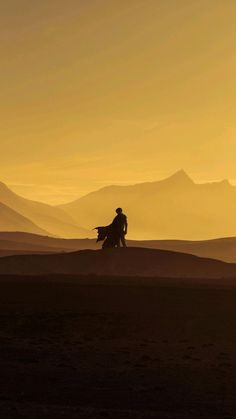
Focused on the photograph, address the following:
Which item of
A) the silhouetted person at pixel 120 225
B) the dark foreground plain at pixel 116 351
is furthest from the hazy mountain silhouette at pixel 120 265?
the dark foreground plain at pixel 116 351

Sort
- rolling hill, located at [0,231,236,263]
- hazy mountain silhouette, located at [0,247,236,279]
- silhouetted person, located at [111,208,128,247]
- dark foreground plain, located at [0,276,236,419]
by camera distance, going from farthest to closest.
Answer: rolling hill, located at [0,231,236,263] < silhouetted person, located at [111,208,128,247] < hazy mountain silhouette, located at [0,247,236,279] < dark foreground plain, located at [0,276,236,419]

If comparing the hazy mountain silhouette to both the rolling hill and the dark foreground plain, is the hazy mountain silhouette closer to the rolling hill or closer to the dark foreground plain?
the dark foreground plain

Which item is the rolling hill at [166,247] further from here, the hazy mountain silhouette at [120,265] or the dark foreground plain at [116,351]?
the dark foreground plain at [116,351]

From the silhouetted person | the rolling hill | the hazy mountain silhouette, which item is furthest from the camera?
the rolling hill

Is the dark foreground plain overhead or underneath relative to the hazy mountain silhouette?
underneath

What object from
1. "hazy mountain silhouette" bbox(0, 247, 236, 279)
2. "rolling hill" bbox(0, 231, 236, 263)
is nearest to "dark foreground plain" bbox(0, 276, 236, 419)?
"hazy mountain silhouette" bbox(0, 247, 236, 279)

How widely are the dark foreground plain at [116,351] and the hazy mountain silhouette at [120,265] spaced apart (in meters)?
9.80

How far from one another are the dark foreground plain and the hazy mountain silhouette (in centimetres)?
980

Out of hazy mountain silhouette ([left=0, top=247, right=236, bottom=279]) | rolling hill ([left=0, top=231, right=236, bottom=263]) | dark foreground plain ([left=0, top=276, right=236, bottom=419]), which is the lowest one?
dark foreground plain ([left=0, top=276, right=236, bottom=419])

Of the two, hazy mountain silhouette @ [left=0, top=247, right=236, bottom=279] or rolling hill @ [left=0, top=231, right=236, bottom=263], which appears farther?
rolling hill @ [left=0, top=231, right=236, bottom=263]

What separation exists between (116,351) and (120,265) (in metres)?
21.6

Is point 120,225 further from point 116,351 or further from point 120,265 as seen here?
point 116,351

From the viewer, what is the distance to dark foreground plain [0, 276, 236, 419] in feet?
38.7

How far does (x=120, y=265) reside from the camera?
126ft
